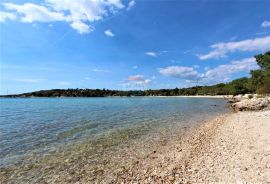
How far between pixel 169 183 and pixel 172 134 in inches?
417

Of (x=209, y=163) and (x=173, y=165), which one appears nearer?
(x=209, y=163)

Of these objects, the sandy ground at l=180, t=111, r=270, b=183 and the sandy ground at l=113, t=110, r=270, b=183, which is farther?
the sandy ground at l=113, t=110, r=270, b=183

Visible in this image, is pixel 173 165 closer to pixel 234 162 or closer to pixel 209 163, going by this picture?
pixel 209 163

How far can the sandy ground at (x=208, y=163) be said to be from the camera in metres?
8.96

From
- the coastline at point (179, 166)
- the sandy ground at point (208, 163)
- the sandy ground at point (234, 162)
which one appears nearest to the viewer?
the sandy ground at point (234, 162)

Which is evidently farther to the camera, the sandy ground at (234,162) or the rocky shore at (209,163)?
the rocky shore at (209,163)

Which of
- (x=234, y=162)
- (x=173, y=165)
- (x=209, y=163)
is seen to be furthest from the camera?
(x=173, y=165)

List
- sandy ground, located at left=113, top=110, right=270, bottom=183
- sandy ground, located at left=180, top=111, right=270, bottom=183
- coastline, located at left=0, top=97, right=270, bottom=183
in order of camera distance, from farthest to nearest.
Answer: coastline, located at left=0, top=97, right=270, bottom=183
sandy ground, located at left=113, top=110, right=270, bottom=183
sandy ground, located at left=180, top=111, right=270, bottom=183

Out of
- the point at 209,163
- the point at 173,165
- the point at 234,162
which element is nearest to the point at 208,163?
A: the point at 209,163

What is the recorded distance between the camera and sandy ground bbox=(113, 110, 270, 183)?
8961 millimetres

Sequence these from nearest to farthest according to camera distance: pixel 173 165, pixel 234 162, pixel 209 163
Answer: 1. pixel 234 162
2. pixel 209 163
3. pixel 173 165

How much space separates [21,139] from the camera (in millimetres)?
17734

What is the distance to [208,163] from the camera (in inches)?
421

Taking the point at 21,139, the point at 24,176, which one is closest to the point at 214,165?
the point at 24,176
